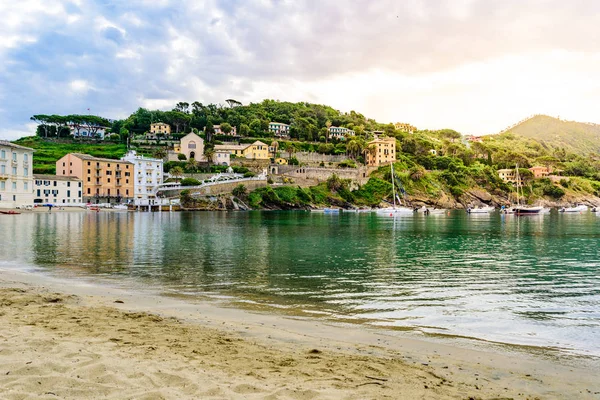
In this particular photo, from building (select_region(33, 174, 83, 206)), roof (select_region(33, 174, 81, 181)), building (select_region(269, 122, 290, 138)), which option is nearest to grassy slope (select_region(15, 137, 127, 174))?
roof (select_region(33, 174, 81, 181))

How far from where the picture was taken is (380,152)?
125m

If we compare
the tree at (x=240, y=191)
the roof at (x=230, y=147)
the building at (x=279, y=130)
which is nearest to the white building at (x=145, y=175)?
the roof at (x=230, y=147)

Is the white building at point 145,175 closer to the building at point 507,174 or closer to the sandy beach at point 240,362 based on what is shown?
the sandy beach at point 240,362

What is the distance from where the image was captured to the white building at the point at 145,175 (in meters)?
95.7

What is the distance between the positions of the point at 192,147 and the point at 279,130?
3852 centimetres

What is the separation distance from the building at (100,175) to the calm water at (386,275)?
64446 millimetres

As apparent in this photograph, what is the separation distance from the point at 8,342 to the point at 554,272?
20.0 m

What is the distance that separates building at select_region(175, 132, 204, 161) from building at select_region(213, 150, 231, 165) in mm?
4017

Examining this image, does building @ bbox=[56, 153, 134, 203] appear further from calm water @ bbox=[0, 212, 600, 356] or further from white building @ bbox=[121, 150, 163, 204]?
calm water @ bbox=[0, 212, 600, 356]

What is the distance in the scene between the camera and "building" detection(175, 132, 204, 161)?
360 ft

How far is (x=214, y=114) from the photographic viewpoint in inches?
5655

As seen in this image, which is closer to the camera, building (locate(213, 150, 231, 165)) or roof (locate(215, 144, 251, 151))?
building (locate(213, 150, 231, 165))

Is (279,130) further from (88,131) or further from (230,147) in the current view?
(88,131)

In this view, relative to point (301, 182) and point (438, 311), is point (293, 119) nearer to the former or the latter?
point (301, 182)
